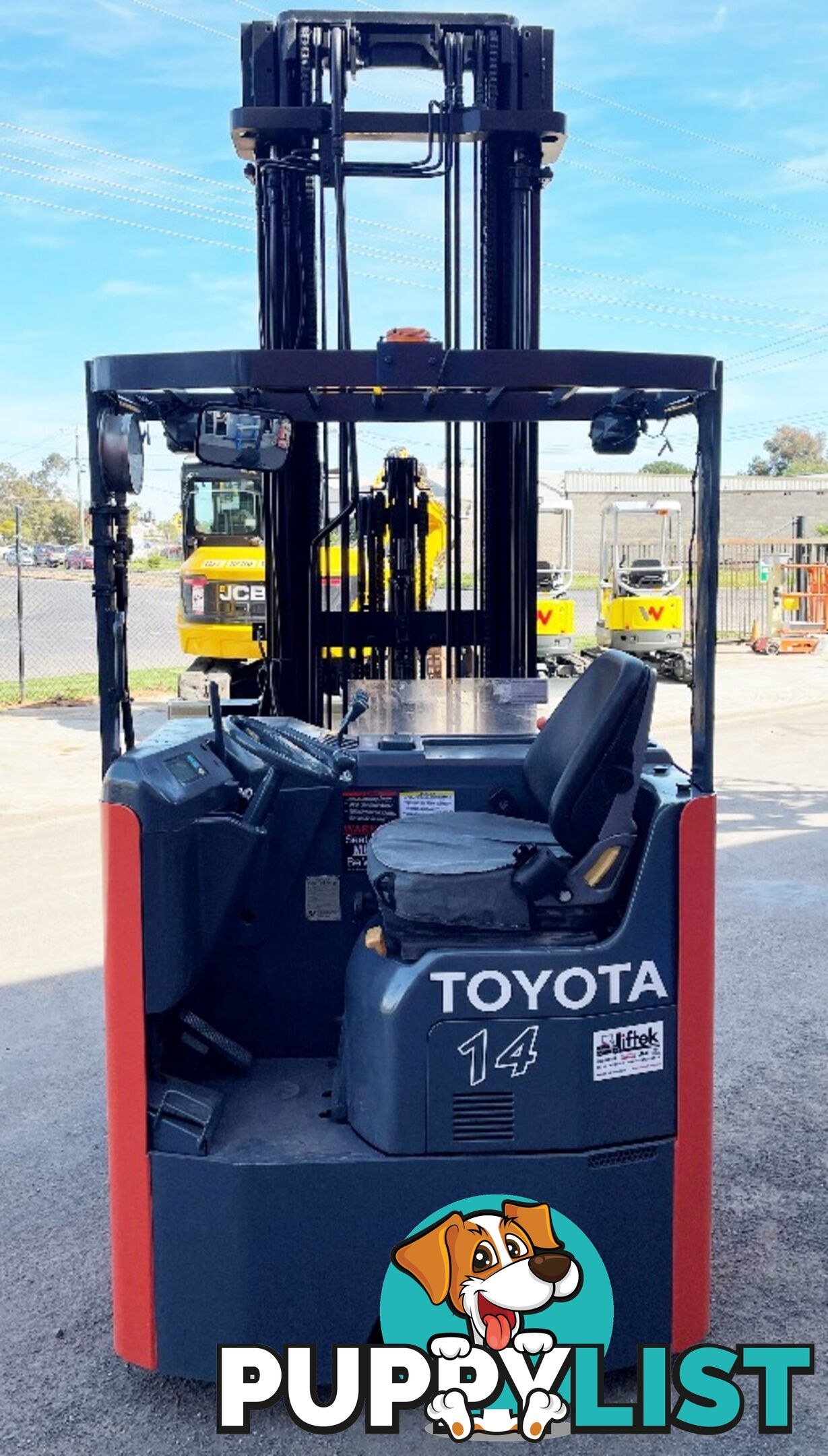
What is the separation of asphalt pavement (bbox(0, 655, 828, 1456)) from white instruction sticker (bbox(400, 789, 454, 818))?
4.41 ft

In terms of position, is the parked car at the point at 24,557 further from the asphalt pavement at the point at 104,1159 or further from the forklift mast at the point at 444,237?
the forklift mast at the point at 444,237

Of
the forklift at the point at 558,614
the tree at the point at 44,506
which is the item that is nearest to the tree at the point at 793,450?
the tree at the point at 44,506

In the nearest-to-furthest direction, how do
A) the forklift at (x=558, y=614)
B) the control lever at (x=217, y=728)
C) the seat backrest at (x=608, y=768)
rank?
the seat backrest at (x=608, y=768) < the control lever at (x=217, y=728) < the forklift at (x=558, y=614)

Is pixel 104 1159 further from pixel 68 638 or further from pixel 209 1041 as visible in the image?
pixel 68 638

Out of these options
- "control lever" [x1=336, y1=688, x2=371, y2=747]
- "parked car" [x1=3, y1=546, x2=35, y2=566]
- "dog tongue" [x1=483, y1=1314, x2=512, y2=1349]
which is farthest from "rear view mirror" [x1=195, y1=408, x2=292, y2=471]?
"parked car" [x1=3, y1=546, x2=35, y2=566]

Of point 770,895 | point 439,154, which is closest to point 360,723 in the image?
point 439,154

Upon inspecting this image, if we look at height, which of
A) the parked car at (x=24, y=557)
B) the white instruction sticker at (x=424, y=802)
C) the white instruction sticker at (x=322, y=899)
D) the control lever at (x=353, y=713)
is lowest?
the white instruction sticker at (x=322, y=899)

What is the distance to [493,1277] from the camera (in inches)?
130

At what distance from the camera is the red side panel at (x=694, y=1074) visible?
330 cm

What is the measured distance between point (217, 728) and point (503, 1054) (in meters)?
1.18

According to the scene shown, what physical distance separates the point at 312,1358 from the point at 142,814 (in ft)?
4.46

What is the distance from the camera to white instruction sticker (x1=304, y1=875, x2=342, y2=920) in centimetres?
400

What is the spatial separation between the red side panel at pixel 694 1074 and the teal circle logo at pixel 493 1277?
24cm

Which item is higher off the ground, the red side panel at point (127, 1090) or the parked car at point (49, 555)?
the parked car at point (49, 555)
